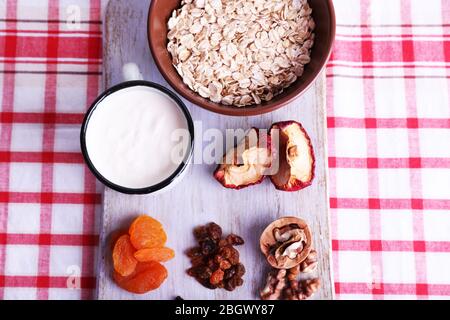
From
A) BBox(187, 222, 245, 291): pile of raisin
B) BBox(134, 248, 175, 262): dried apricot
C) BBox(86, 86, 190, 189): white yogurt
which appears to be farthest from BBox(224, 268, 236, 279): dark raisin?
BBox(86, 86, 190, 189): white yogurt

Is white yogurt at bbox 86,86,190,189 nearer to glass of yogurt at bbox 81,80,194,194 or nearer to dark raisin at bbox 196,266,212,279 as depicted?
glass of yogurt at bbox 81,80,194,194

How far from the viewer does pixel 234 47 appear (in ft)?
3.06

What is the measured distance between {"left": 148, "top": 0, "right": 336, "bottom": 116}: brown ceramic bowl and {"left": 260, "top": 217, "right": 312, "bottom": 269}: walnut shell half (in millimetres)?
219

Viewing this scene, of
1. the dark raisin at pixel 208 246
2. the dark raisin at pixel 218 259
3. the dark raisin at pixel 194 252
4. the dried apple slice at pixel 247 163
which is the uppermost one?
the dried apple slice at pixel 247 163

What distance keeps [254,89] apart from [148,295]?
0.43 metres

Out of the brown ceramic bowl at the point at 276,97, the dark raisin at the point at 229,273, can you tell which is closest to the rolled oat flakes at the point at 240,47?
the brown ceramic bowl at the point at 276,97

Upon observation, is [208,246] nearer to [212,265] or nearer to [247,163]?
[212,265]

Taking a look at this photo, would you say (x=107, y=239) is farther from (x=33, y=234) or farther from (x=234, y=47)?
(x=234, y=47)

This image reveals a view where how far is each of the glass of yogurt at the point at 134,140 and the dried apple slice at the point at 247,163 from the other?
89 millimetres

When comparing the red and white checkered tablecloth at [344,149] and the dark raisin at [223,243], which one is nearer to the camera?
the dark raisin at [223,243]

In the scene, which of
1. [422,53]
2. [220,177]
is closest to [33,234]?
[220,177]

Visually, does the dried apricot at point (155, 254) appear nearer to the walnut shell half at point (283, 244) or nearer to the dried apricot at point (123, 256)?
the dried apricot at point (123, 256)

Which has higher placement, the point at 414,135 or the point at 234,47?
the point at 234,47

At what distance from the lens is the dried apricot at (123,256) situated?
976 millimetres
